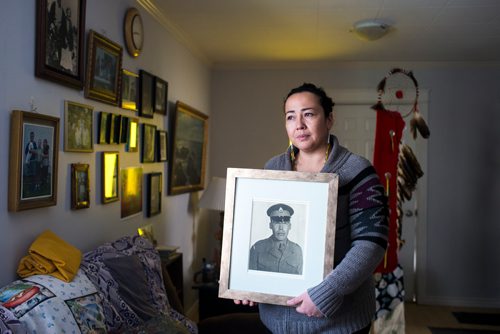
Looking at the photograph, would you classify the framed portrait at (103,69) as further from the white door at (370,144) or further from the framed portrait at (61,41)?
the white door at (370,144)

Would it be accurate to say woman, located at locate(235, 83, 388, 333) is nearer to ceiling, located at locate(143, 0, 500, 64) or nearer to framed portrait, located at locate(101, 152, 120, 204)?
framed portrait, located at locate(101, 152, 120, 204)

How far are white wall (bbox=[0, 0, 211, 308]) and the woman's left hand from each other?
1.08 metres

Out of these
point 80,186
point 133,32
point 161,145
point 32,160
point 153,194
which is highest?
point 133,32

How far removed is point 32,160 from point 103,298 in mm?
610

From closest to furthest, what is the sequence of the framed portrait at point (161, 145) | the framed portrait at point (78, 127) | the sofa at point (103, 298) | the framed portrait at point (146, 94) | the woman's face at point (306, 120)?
the woman's face at point (306, 120) → the sofa at point (103, 298) → the framed portrait at point (78, 127) → the framed portrait at point (146, 94) → the framed portrait at point (161, 145)

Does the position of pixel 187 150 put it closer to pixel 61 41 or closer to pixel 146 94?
pixel 146 94

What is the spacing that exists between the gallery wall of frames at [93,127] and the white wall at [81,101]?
0.03 meters

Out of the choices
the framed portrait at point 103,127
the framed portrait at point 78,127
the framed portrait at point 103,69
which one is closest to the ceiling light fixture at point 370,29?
the framed portrait at point 103,69

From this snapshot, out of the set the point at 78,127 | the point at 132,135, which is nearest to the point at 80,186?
the point at 78,127

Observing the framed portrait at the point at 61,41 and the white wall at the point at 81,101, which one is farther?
the framed portrait at the point at 61,41

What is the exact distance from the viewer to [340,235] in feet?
4.86

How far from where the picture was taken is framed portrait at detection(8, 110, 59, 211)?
182cm

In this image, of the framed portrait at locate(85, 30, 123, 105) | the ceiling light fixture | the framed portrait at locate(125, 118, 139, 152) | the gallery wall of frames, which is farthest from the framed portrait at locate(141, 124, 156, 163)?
the ceiling light fixture

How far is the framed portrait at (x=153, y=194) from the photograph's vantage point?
131 inches
